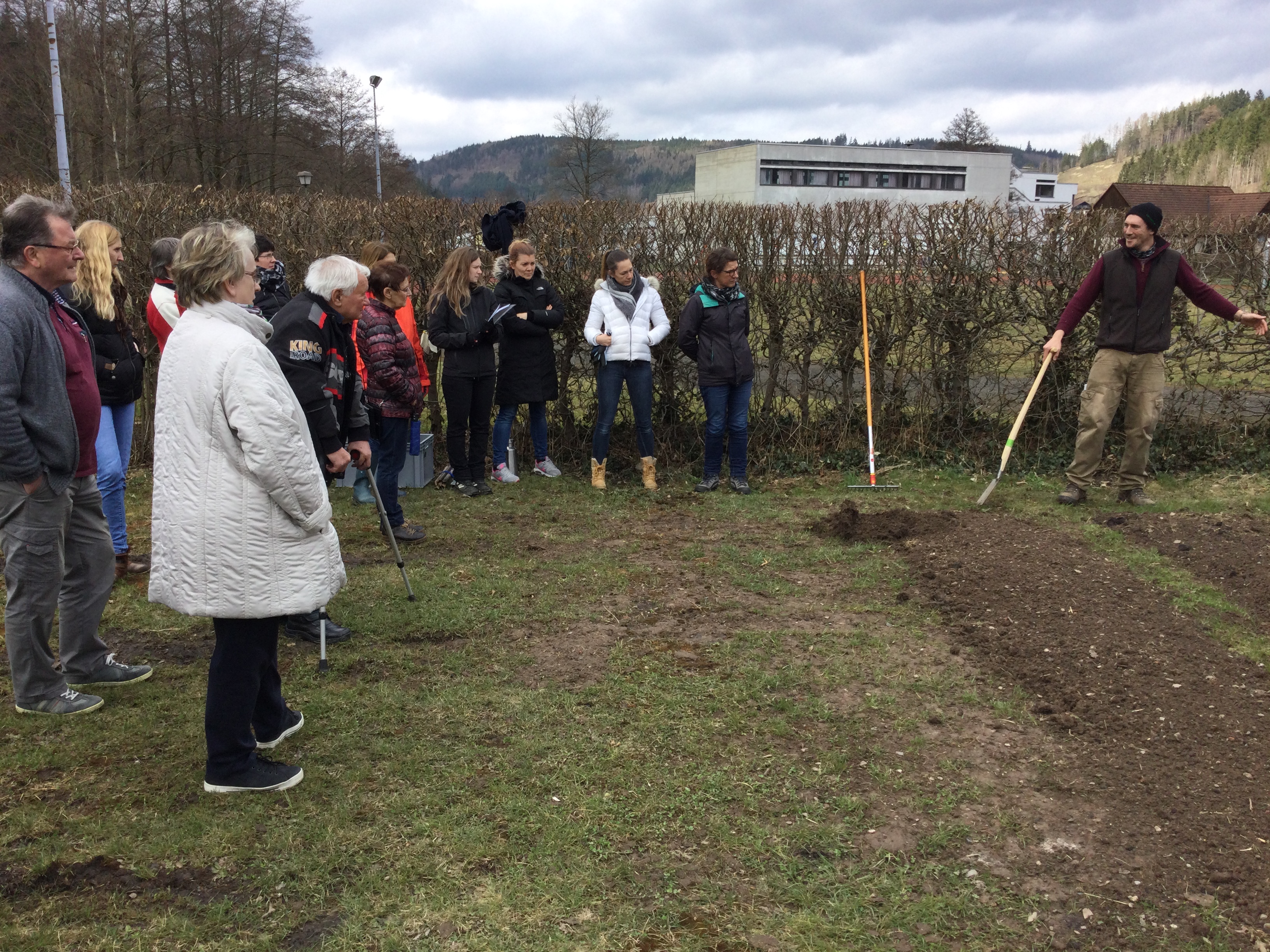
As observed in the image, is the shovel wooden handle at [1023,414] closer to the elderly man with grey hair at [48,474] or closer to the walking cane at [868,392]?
the walking cane at [868,392]

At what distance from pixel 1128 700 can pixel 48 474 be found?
4.70 metres

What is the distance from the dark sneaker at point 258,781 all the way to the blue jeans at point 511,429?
16.1 ft

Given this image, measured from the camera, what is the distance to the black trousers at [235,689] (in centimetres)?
327

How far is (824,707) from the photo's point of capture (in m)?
4.16

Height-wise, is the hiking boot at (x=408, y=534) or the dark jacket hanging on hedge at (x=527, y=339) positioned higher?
the dark jacket hanging on hedge at (x=527, y=339)

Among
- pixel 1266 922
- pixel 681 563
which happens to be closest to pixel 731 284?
pixel 681 563

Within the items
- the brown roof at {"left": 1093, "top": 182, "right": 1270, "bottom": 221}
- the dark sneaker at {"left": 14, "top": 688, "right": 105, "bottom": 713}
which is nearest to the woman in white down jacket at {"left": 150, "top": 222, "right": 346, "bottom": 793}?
the dark sneaker at {"left": 14, "top": 688, "right": 105, "bottom": 713}

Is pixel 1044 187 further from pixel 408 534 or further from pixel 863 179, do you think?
pixel 408 534

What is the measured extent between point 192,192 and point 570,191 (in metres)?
46.0

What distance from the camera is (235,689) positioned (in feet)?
10.9

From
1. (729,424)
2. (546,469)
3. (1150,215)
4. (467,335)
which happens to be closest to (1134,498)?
(1150,215)

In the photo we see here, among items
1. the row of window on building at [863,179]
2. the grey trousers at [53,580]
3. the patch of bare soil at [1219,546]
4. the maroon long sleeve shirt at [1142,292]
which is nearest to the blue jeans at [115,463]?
the grey trousers at [53,580]

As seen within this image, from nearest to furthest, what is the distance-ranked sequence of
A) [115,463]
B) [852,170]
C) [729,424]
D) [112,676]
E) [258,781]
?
[258,781] → [112,676] → [115,463] → [729,424] → [852,170]

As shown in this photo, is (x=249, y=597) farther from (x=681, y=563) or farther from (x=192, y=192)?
(x=192, y=192)
